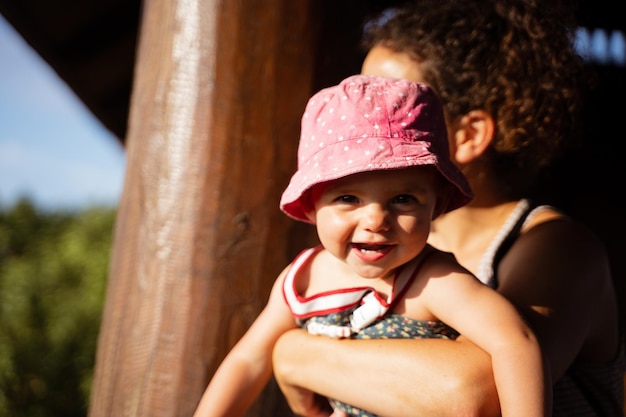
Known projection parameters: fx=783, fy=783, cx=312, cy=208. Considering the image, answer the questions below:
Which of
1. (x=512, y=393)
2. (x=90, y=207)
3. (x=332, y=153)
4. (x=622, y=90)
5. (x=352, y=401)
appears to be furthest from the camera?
(x=90, y=207)

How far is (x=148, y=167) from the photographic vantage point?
2311 millimetres

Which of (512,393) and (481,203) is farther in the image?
(481,203)

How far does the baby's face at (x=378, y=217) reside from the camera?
4.97 feet

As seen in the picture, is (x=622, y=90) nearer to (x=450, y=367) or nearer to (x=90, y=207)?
(x=450, y=367)

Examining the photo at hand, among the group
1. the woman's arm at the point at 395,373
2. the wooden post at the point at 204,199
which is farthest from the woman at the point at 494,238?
the wooden post at the point at 204,199

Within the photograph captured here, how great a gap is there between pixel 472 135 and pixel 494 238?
1.09ft

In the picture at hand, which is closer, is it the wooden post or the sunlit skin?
the sunlit skin

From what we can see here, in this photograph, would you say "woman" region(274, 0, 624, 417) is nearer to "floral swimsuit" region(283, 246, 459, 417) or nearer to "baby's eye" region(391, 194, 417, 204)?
"floral swimsuit" region(283, 246, 459, 417)

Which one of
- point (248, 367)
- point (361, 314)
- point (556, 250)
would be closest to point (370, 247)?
point (361, 314)

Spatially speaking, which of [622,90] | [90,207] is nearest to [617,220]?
[622,90]

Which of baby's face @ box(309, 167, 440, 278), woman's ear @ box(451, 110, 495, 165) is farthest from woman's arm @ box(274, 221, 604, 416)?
woman's ear @ box(451, 110, 495, 165)

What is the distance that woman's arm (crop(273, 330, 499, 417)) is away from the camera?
60.2 inches

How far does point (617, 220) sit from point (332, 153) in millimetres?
3075

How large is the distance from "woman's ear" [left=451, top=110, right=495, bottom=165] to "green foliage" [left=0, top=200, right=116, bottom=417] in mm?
5132
